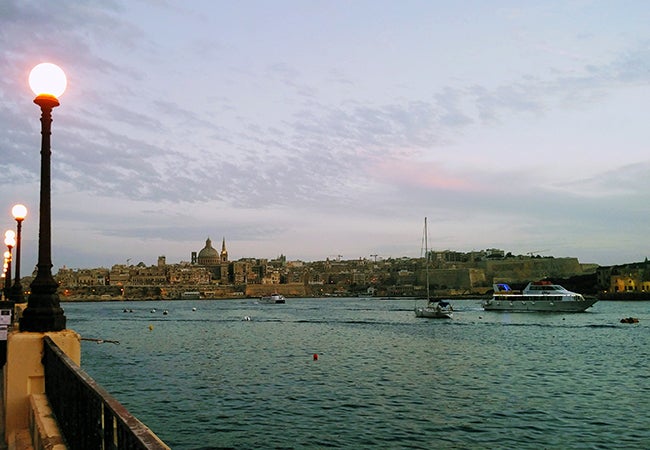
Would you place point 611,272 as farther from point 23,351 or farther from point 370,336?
point 23,351

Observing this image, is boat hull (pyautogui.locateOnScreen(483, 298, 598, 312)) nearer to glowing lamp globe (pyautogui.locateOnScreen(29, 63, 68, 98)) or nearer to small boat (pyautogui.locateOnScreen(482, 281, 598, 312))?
small boat (pyautogui.locateOnScreen(482, 281, 598, 312))

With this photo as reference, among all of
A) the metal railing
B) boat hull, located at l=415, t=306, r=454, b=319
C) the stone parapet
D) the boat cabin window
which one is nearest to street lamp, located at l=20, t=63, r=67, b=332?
the stone parapet

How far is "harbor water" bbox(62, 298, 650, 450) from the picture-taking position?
54.4 ft

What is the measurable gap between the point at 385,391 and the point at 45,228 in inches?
691

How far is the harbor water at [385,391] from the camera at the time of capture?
54.4 ft

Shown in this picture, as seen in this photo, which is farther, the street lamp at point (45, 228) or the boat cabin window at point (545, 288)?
the boat cabin window at point (545, 288)

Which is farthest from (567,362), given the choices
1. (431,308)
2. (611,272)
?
(611,272)

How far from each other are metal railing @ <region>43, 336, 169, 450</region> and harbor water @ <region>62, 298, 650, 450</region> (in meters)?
9.75

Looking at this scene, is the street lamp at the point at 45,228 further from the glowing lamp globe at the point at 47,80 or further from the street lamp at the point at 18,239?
the street lamp at the point at 18,239

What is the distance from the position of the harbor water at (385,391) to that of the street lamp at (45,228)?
8663 millimetres

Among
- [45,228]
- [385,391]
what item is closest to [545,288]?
[385,391]

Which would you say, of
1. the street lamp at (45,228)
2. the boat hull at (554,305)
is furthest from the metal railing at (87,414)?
the boat hull at (554,305)

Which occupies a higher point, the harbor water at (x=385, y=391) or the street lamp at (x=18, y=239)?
the street lamp at (x=18, y=239)

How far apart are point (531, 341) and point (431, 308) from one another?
30906 millimetres
